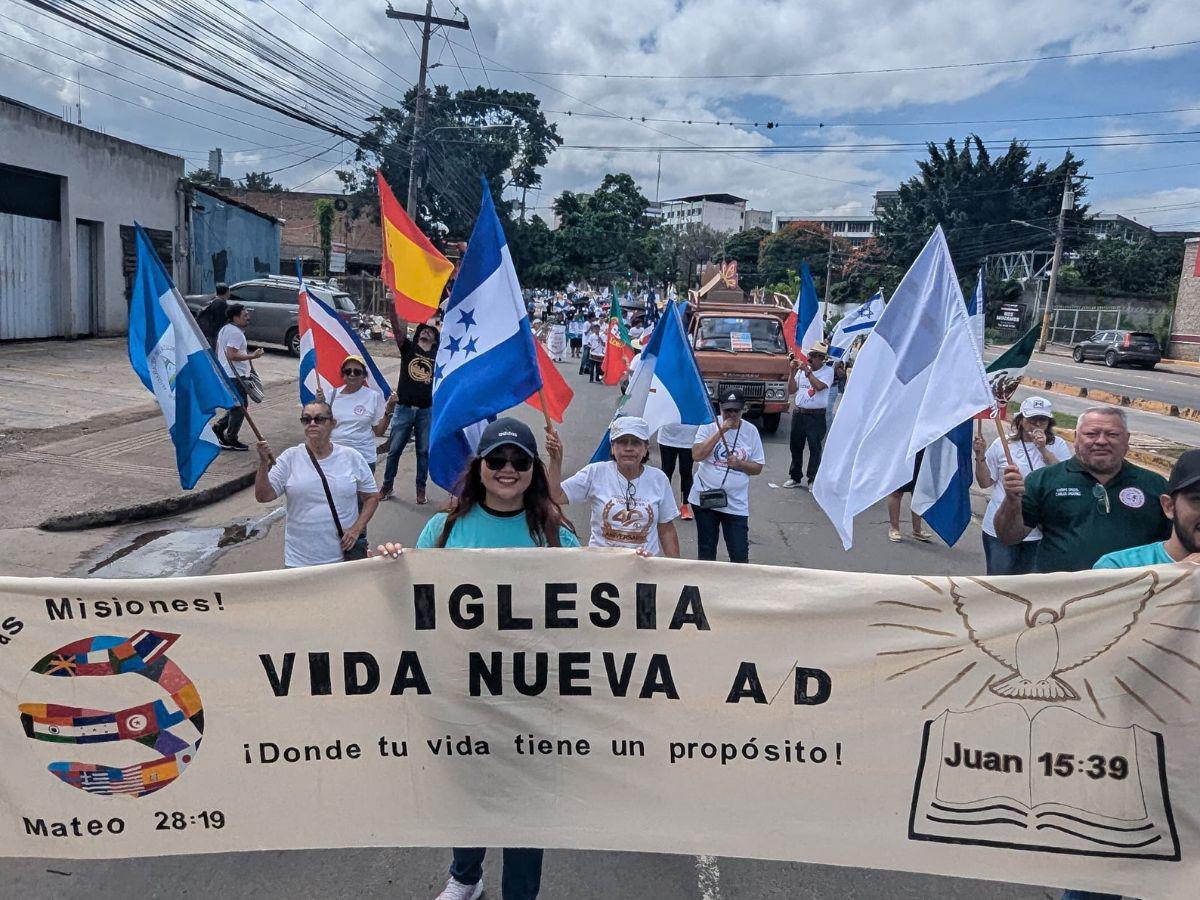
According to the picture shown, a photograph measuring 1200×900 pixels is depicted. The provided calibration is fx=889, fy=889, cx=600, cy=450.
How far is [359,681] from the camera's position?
294 cm

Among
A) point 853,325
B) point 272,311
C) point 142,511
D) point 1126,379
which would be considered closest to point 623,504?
point 142,511

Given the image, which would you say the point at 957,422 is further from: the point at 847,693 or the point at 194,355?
the point at 194,355

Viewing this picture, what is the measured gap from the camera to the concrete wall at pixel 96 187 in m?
17.5

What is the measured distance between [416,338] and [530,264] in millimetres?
37753

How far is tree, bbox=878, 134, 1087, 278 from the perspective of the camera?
54.8 meters

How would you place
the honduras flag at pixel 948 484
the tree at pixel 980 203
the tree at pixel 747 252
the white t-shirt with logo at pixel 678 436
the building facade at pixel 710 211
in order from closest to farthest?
the honduras flag at pixel 948 484 < the white t-shirt with logo at pixel 678 436 < the tree at pixel 980 203 < the tree at pixel 747 252 < the building facade at pixel 710 211

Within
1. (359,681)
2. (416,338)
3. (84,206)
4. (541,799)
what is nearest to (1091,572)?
(541,799)

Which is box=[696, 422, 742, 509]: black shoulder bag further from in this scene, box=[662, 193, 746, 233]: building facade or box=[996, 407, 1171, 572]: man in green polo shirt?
box=[662, 193, 746, 233]: building facade

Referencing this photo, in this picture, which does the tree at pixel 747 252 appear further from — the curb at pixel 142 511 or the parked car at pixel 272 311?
the curb at pixel 142 511

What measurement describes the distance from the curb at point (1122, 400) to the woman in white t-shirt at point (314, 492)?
738 inches

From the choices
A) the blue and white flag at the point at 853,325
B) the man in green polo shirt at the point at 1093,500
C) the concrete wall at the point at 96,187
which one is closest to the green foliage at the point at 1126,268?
the blue and white flag at the point at 853,325

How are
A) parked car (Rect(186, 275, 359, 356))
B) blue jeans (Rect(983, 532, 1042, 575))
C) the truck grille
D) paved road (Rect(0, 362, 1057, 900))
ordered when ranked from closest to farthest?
paved road (Rect(0, 362, 1057, 900))
blue jeans (Rect(983, 532, 1042, 575))
the truck grille
parked car (Rect(186, 275, 359, 356))

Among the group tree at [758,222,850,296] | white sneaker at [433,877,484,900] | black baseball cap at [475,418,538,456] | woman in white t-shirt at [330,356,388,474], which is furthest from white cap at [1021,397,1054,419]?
tree at [758,222,850,296]

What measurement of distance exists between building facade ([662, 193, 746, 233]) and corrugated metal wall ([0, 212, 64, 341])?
128159 millimetres
